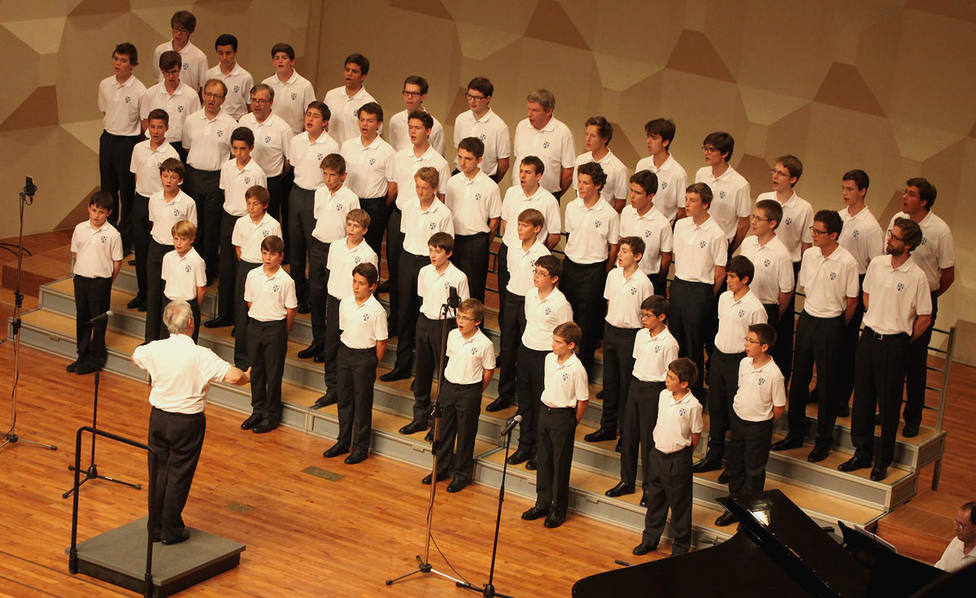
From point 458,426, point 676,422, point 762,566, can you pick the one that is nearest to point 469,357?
point 458,426

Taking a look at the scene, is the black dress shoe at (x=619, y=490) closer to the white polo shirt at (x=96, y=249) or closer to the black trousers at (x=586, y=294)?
the black trousers at (x=586, y=294)

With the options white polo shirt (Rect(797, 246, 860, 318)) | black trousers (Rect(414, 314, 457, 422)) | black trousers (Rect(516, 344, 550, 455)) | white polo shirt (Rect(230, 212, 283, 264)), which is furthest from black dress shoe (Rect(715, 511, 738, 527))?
white polo shirt (Rect(230, 212, 283, 264))

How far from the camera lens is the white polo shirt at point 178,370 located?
6332 mm

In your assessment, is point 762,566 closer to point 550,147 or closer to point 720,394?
point 720,394

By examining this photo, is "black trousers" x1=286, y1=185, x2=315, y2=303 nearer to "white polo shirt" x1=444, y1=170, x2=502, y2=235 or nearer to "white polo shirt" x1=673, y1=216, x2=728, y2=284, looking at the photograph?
"white polo shirt" x1=444, y1=170, x2=502, y2=235

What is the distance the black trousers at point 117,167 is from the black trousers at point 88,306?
36.3 inches

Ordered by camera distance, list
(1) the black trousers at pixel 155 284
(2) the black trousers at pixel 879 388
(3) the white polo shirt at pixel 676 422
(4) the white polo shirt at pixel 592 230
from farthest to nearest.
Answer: (1) the black trousers at pixel 155 284, (4) the white polo shirt at pixel 592 230, (2) the black trousers at pixel 879 388, (3) the white polo shirt at pixel 676 422

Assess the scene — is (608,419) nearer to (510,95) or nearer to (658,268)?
(658,268)

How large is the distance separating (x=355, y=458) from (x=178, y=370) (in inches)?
82.6

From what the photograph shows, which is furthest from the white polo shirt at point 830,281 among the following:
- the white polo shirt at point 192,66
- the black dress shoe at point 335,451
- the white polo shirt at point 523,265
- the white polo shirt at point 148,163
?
the white polo shirt at point 192,66

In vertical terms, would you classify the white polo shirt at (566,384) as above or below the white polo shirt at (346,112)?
below

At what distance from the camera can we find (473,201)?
27.8 feet

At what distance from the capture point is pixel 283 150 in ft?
30.6

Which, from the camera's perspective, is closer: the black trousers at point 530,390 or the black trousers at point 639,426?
the black trousers at point 639,426
